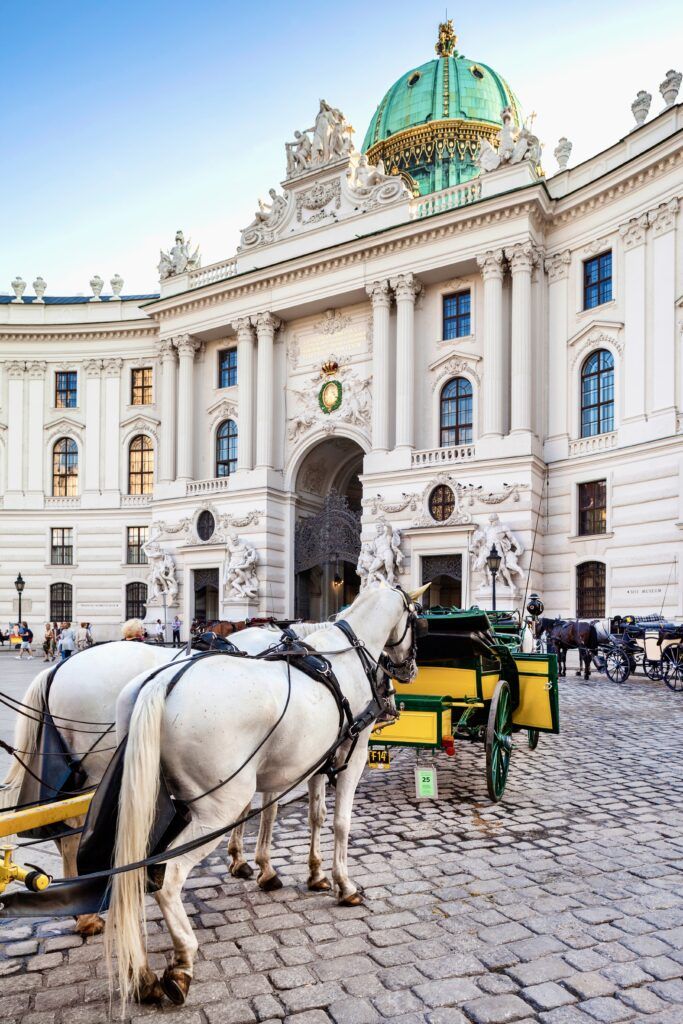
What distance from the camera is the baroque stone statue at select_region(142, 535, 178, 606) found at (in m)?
32.8

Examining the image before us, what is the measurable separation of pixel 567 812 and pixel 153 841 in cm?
471

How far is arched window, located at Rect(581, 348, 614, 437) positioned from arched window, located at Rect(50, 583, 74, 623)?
26.0 meters

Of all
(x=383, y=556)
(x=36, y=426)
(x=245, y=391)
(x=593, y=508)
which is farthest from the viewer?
(x=36, y=426)

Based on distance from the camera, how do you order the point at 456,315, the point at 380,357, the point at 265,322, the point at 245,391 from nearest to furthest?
the point at 456,315 < the point at 380,357 < the point at 265,322 < the point at 245,391

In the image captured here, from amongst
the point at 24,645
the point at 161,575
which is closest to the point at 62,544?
the point at 161,575

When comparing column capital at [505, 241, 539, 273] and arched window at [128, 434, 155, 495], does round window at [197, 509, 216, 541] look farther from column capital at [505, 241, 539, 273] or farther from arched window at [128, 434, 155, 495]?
column capital at [505, 241, 539, 273]

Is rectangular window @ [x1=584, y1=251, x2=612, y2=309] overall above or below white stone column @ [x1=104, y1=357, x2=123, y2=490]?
above

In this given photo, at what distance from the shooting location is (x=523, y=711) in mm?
8453

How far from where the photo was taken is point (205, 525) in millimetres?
32969

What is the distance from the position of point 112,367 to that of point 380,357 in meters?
15.9

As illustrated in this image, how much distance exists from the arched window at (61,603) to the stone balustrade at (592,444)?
83.7 ft

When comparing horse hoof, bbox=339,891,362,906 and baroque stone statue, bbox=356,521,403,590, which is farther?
baroque stone statue, bbox=356,521,403,590

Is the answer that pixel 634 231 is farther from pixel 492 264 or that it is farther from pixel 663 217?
pixel 492 264

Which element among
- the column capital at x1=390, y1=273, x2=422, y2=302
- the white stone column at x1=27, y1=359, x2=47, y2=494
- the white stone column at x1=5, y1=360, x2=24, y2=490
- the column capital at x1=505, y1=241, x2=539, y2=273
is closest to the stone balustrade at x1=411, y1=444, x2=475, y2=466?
the column capital at x1=390, y1=273, x2=422, y2=302
